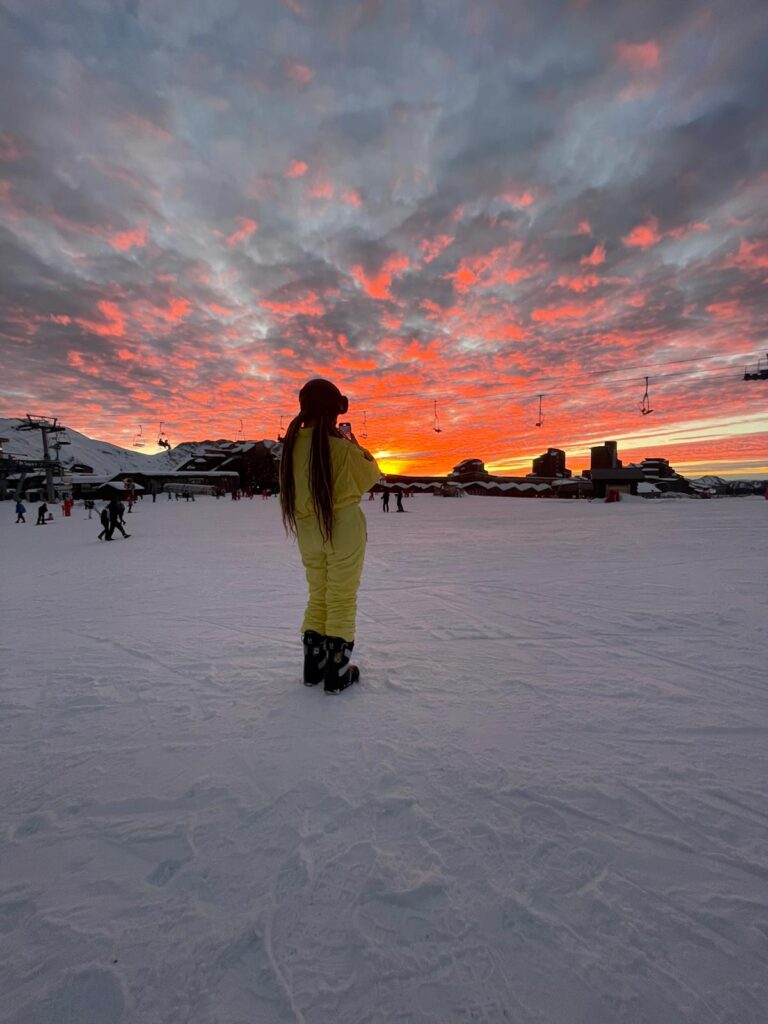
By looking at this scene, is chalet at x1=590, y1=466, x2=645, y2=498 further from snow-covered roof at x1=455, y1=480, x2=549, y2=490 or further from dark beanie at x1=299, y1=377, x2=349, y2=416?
dark beanie at x1=299, y1=377, x2=349, y2=416

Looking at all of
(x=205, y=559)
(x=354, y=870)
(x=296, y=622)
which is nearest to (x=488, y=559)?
(x=296, y=622)

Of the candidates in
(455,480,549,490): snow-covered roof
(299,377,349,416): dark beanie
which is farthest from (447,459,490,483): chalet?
(299,377,349,416): dark beanie

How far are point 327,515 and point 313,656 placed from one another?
0.95 meters

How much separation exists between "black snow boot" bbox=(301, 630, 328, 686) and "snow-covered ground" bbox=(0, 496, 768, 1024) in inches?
4.7

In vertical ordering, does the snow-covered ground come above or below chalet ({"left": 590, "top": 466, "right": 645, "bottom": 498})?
below

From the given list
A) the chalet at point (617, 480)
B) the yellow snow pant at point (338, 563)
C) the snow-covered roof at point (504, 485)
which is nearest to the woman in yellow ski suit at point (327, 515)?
the yellow snow pant at point (338, 563)

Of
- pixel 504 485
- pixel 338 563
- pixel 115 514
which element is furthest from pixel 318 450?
pixel 504 485

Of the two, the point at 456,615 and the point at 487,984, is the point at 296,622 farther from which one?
the point at 487,984

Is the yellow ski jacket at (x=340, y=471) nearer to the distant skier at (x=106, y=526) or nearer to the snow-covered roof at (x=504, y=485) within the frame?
the distant skier at (x=106, y=526)

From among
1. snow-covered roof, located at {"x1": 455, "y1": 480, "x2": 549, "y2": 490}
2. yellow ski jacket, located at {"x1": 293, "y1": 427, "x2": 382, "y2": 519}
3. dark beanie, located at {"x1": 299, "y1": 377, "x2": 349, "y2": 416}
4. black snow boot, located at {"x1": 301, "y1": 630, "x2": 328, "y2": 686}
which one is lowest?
black snow boot, located at {"x1": 301, "y1": 630, "x2": 328, "y2": 686}

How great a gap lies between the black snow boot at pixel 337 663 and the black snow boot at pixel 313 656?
0.46 feet

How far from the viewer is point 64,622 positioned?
4.43 m

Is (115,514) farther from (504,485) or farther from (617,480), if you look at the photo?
(504,485)

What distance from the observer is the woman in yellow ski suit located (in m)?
2.67
